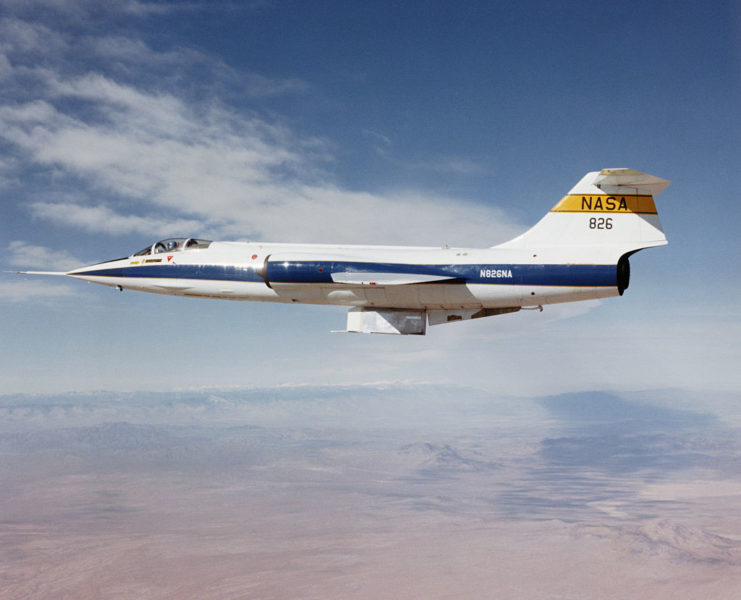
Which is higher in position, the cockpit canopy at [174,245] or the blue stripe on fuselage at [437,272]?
the cockpit canopy at [174,245]

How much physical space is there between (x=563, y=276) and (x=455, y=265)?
3.17 meters

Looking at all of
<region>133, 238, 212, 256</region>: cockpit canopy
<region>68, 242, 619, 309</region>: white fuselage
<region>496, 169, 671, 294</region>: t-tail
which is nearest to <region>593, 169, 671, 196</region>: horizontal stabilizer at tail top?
<region>496, 169, 671, 294</region>: t-tail

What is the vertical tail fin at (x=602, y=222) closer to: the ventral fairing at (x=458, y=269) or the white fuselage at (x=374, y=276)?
the ventral fairing at (x=458, y=269)

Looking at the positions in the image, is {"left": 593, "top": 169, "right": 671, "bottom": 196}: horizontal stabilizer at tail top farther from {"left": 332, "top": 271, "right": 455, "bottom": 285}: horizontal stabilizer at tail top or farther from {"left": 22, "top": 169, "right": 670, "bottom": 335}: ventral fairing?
{"left": 332, "top": 271, "right": 455, "bottom": 285}: horizontal stabilizer at tail top

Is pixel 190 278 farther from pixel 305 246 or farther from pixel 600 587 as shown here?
pixel 600 587

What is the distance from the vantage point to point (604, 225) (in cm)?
1600

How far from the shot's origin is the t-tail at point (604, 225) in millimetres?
15508

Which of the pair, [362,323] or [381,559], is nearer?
[362,323]

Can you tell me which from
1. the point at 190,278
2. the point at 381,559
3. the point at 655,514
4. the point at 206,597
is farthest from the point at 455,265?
the point at 655,514

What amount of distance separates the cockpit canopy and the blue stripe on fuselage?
0.84 metres

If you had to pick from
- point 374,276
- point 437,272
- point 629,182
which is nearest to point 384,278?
point 374,276

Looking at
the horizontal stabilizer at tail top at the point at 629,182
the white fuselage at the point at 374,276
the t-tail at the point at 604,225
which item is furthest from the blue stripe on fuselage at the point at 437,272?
the horizontal stabilizer at tail top at the point at 629,182

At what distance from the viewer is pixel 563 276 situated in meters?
15.5

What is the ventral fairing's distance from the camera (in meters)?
15.6
